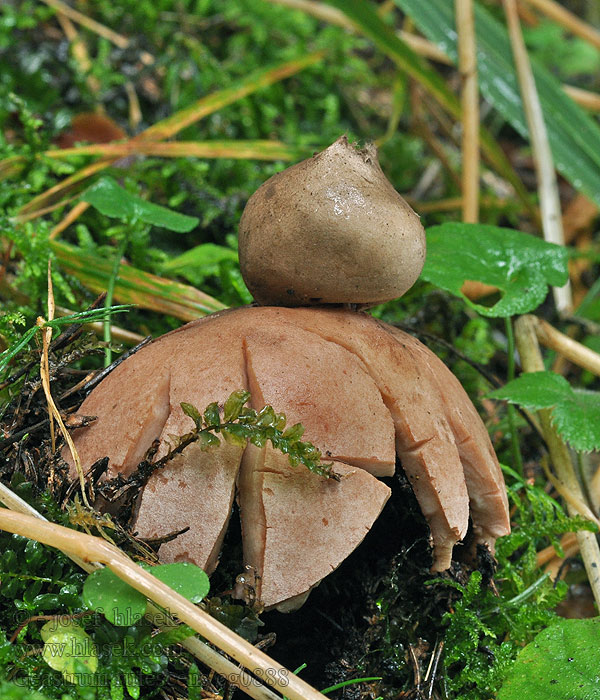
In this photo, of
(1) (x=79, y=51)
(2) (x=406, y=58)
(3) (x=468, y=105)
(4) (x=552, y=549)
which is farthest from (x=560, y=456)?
(1) (x=79, y=51)

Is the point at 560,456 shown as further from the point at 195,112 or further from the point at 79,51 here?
the point at 79,51

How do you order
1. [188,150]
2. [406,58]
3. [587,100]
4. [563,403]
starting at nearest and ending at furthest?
[563,403] → [188,150] → [406,58] → [587,100]

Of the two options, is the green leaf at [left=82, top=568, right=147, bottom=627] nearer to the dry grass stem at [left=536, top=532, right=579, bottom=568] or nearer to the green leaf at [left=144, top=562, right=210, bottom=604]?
the green leaf at [left=144, top=562, right=210, bottom=604]

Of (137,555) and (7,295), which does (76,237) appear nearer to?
(7,295)

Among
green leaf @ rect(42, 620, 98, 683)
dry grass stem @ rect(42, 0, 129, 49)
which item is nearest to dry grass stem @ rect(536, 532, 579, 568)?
green leaf @ rect(42, 620, 98, 683)

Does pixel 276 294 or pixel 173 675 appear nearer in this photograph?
pixel 173 675

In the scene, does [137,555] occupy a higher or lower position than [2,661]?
higher

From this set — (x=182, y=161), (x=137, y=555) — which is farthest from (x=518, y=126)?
(x=137, y=555)
